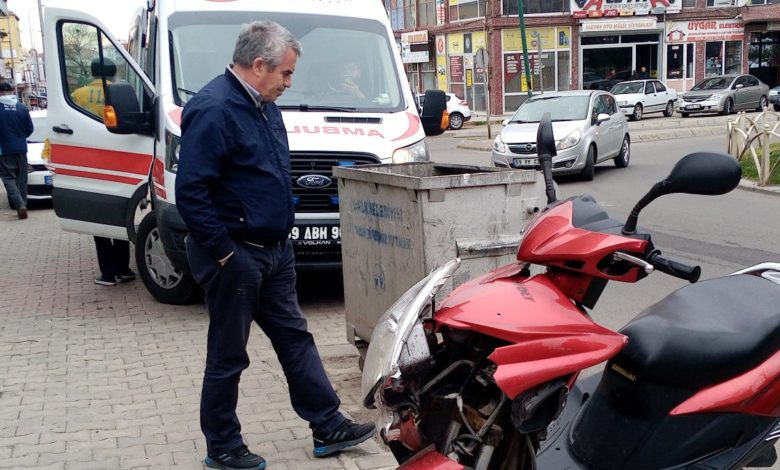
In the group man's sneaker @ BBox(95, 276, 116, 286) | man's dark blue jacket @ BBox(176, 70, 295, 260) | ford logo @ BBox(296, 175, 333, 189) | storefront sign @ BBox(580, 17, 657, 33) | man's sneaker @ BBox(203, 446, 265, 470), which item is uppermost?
storefront sign @ BBox(580, 17, 657, 33)

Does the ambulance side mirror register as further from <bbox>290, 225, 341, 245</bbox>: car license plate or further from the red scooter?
the red scooter

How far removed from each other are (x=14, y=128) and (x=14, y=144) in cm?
29

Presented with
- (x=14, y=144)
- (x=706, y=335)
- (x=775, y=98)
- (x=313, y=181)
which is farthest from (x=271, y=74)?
(x=775, y=98)

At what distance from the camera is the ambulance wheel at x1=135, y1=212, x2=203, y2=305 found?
25.5 ft

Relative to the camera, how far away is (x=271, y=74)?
3949mm

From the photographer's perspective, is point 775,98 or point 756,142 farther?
point 775,98

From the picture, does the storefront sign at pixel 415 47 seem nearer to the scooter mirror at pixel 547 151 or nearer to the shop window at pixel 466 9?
the shop window at pixel 466 9

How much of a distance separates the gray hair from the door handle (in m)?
4.89

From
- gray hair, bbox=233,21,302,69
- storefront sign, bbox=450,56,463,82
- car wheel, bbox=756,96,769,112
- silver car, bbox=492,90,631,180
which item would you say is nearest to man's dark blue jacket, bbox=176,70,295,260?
gray hair, bbox=233,21,302,69

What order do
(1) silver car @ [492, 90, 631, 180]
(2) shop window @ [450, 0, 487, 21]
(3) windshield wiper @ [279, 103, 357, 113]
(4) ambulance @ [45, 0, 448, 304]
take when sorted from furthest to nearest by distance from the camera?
(2) shop window @ [450, 0, 487, 21] → (1) silver car @ [492, 90, 631, 180] → (3) windshield wiper @ [279, 103, 357, 113] → (4) ambulance @ [45, 0, 448, 304]

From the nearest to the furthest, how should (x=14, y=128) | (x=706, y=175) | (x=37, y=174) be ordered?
(x=706, y=175) → (x=14, y=128) → (x=37, y=174)

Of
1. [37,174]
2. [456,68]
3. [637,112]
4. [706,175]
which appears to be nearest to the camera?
[706,175]

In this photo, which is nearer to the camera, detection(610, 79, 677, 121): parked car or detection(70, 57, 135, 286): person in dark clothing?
detection(70, 57, 135, 286): person in dark clothing

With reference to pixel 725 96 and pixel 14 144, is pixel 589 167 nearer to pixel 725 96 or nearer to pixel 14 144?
pixel 14 144
